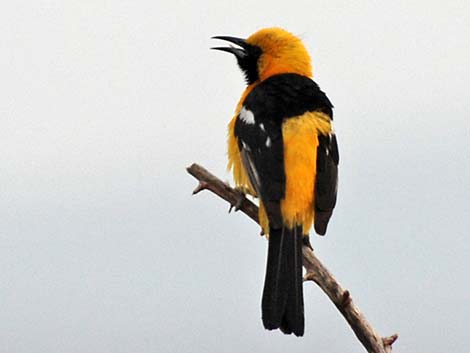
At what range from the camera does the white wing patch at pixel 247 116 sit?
7551mm

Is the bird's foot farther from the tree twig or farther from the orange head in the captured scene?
the orange head

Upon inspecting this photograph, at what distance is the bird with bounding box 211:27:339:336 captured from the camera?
6.62m

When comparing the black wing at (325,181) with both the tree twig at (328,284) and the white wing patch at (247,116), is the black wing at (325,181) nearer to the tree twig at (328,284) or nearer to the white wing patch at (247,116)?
the tree twig at (328,284)

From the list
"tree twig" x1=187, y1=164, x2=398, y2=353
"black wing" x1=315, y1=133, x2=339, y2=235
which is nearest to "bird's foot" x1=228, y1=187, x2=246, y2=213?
"tree twig" x1=187, y1=164, x2=398, y2=353

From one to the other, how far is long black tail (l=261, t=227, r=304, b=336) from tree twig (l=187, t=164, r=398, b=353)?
0.33 feet

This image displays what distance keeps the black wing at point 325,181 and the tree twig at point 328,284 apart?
0.27 meters

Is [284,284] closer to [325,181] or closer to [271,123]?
[325,181]

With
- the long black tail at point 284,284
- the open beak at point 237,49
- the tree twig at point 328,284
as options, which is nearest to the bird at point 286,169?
the long black tail at point 284,284

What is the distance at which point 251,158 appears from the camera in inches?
288

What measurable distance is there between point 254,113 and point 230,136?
1.13 feet

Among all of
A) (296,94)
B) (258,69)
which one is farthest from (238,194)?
(258,69)

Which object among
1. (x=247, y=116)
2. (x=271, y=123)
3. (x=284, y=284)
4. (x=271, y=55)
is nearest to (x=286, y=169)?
(x=271, y=123)

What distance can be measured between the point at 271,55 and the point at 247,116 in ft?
3.62

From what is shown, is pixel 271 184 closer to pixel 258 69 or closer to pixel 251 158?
pixel 251 158
